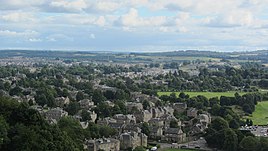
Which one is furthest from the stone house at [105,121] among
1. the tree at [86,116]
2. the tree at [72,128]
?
the tree at [72,128]

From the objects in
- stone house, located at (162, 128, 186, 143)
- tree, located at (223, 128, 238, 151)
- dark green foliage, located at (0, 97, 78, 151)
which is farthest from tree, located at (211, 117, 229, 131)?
dark green foliage, located at (0, 97, 78, 151)

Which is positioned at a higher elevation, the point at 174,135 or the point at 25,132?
the point at 25,132

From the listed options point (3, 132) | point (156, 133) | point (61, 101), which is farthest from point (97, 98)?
point (3, 132)

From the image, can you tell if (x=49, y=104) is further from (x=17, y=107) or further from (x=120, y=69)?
(x=120, y=69)

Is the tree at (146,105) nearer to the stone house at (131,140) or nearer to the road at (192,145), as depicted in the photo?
the road at (192,145)

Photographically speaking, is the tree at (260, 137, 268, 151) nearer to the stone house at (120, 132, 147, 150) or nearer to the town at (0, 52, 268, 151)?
the town at (0, 52, 268, 151)

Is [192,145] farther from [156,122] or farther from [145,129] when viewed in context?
[156,122]

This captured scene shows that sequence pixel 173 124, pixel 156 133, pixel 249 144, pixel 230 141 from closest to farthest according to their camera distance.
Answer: pixel 249 144
pixel 230 141
pixel 156 133
pixel 173 124
